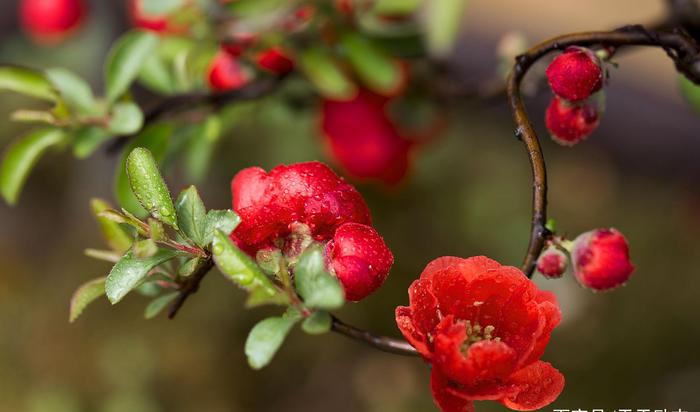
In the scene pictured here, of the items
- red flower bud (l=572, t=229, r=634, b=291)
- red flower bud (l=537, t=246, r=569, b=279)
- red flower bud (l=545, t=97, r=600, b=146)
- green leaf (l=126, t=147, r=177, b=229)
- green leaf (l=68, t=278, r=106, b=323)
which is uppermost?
red flower bud (l=545, t=97, r=600, b=146)

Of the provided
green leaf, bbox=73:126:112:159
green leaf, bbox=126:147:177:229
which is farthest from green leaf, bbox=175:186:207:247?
green leaf, bbox=73:126:112:159

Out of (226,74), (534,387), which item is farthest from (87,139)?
(534,387)

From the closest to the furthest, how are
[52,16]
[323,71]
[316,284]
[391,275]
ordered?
1. [316,284]
2. [323,71]
3. [52,16]
4. [391,275]

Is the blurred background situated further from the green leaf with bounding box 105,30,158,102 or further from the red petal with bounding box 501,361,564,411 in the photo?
the red petal with bounding box 501,361,564,411

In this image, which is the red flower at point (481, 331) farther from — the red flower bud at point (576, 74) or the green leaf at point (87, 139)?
the green leaf at point (87, 139)

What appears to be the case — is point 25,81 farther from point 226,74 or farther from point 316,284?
point 316,284

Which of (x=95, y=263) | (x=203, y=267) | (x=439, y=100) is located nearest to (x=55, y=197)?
(x=95, y=263)
